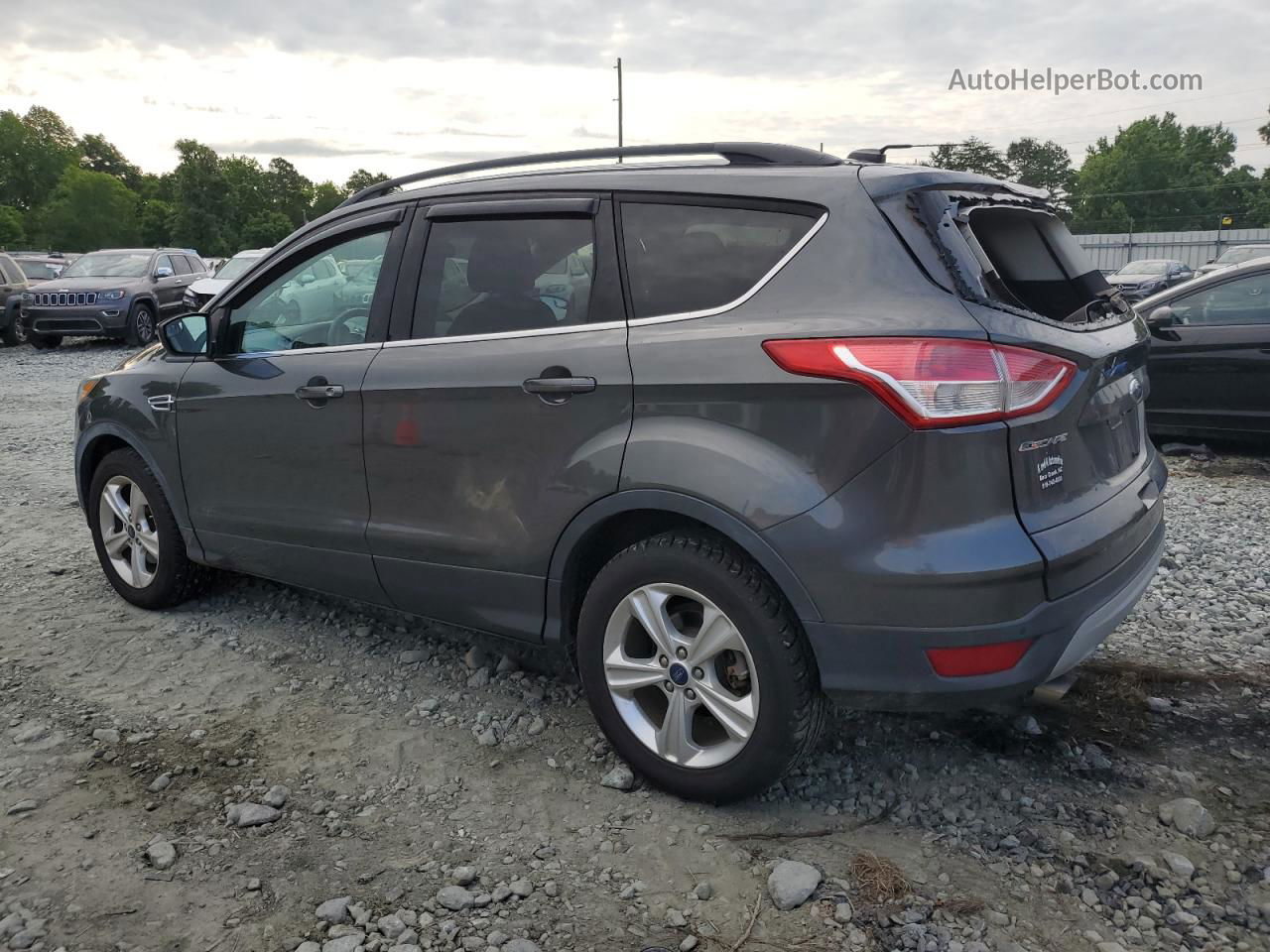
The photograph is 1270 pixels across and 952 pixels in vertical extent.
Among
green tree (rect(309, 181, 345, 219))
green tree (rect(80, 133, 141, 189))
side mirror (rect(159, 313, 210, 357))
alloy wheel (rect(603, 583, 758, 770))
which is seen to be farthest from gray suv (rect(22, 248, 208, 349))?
green tree (rect(309, 181, 345, 219))

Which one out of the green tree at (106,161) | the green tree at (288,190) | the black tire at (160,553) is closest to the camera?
the black tire at (160,553)

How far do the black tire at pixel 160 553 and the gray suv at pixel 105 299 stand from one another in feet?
45.9

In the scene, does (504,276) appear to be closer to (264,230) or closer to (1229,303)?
(1229,303)

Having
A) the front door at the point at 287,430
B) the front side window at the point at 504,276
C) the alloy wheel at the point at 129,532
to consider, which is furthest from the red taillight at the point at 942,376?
the alloy wheel at the point at 129,532

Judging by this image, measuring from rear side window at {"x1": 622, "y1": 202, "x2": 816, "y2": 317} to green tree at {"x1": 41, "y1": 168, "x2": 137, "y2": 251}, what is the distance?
310ft

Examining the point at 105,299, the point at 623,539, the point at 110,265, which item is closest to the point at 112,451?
the point at 623,539

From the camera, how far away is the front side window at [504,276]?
3146 millimetres

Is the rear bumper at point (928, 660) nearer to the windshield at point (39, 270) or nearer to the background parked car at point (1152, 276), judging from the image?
the windshield at point (39, 270)

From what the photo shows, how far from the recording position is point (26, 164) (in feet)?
326

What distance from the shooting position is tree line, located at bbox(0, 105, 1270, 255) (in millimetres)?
87375

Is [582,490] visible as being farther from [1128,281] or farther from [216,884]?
[1128,281]

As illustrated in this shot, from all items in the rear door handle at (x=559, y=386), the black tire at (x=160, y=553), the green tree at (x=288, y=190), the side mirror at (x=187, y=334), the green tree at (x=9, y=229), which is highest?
the green tree at (x=288, y=190)

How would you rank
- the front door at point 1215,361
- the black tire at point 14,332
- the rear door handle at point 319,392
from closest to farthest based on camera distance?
the rear door handle at point 319,392, the front door at point 1215,361, the black tire at point 14,332

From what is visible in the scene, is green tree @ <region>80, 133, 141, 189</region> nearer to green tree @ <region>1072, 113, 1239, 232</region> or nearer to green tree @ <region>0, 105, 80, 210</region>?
green tree @ <region>0, 105, 80, 210</region>
